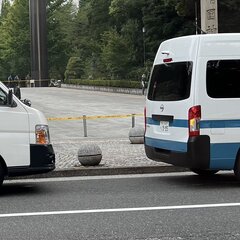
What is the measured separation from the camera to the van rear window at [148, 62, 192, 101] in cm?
882

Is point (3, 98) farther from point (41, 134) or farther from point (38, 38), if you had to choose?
point (38, 38)

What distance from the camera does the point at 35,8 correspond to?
7581cm

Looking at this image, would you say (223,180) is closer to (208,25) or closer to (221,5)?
(208,25)

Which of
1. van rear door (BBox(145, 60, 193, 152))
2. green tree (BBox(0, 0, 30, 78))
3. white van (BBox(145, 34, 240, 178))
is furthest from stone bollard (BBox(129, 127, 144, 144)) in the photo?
green tree (BBox(0, 0, 30, 78))

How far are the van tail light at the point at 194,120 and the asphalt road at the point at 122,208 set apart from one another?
37.8 inches

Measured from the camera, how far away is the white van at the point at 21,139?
328 inches

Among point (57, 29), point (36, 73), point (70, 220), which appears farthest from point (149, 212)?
point (57, 29)

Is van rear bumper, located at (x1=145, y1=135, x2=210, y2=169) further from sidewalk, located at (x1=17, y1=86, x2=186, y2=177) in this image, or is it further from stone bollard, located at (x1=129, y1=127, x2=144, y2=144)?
stone bollard, located at (x1=129, y1=127, x2=144, y2=144)

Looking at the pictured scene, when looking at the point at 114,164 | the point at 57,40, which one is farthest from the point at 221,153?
the point at 57,40

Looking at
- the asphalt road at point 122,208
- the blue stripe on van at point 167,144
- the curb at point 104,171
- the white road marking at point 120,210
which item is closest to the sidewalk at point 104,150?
the curb at point 104,171

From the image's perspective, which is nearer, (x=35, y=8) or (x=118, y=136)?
(x=118, y=136)

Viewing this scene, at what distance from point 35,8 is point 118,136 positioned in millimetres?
60279

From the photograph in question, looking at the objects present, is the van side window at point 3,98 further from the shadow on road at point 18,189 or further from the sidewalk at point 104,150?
the sidewalk at point 104,150

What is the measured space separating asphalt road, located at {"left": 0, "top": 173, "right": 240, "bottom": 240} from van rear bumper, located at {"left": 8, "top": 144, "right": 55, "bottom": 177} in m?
0.40
